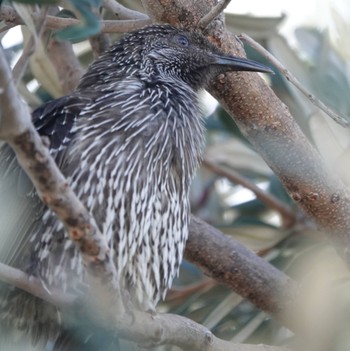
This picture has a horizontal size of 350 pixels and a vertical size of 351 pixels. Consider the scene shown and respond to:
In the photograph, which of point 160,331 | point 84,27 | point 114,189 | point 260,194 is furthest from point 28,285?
point 260,194

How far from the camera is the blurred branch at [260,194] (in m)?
4.79

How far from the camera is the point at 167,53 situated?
13.0 feet

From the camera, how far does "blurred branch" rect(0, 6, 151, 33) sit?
3395mm

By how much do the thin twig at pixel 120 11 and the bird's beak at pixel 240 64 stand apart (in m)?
0.44

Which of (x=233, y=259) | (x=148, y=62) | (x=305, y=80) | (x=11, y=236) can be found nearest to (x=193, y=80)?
(x=148, y=62)

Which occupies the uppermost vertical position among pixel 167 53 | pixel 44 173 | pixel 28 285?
pixel 167 53

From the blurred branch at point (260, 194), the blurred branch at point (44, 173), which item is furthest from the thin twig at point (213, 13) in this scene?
the blurred branch at point (260, 194)

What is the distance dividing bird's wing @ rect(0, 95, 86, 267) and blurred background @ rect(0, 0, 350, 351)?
1.39 ft

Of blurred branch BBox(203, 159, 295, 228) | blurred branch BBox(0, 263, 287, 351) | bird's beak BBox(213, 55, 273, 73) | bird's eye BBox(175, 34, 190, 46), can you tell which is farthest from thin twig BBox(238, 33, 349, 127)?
blurred branch BBox(203, 159, 295, 228)

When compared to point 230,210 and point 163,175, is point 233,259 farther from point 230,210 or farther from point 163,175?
point 230,210

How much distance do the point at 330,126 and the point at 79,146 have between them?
47.3 inches

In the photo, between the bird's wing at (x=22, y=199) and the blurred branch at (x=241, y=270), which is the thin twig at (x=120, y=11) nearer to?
the bird's wing at (x=22, y=199)

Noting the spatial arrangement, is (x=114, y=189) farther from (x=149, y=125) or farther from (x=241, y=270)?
(x=241, y=270)

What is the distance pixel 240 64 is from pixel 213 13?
0.95ft
